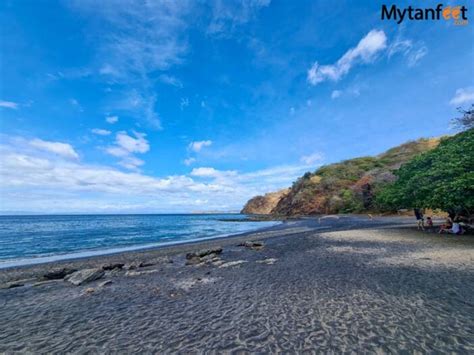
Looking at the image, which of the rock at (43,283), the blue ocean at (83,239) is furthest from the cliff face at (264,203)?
A: the rock at (43,283)

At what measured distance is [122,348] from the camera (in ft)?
18.6

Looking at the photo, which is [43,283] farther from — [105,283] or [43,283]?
[105,283]

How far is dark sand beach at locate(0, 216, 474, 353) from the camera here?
562cm

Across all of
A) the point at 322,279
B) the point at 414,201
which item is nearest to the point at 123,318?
the point at 322,279

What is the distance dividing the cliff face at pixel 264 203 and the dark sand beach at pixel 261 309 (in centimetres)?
15788

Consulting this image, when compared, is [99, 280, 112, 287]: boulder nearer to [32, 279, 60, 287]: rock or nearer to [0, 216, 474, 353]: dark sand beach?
[0, 216, 474, 353]: dark sand beach

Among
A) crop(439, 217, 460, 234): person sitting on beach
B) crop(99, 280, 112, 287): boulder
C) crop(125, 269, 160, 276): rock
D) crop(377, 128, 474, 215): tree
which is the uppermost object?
crop(377, 128, 474, 215): tree

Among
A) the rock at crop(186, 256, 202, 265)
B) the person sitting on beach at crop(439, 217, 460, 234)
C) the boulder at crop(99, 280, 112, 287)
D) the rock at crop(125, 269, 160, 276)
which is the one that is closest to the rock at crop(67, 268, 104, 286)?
the boulder at crop(99, 280, 112, 287)

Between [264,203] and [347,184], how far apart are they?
331 ft

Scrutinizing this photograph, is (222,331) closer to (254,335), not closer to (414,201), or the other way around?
(254,335)

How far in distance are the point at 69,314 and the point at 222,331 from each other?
562 centimetres

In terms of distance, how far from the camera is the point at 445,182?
1819cm

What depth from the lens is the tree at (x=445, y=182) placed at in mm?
17062

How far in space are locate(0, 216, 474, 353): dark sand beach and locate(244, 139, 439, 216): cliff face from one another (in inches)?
2276
